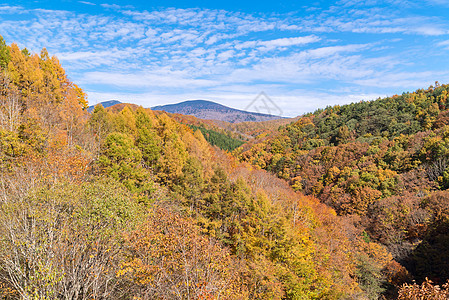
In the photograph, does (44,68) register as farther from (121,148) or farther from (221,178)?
(221,178)

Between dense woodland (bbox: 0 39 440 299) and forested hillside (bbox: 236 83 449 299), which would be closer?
dense woodland (bbox: 0 39 440 299)

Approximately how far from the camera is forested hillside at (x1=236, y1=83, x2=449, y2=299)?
4397 cm

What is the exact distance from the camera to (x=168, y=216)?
14188mm

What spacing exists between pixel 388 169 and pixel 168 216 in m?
77.0

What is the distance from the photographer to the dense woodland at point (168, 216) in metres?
12.1

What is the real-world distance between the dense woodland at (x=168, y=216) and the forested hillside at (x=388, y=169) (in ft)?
1.42

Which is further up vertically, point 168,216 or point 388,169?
point 168,216

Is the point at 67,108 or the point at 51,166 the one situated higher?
the point at 67,108

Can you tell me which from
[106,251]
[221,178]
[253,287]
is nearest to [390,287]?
[253,287]

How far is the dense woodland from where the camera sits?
12.1 meters

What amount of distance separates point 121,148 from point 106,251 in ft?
48.3

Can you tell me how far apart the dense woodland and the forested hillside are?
1.42 ft

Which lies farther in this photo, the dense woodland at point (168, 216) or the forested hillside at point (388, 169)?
the forested hillside at point (388, 169)

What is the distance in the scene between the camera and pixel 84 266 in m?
12.1
